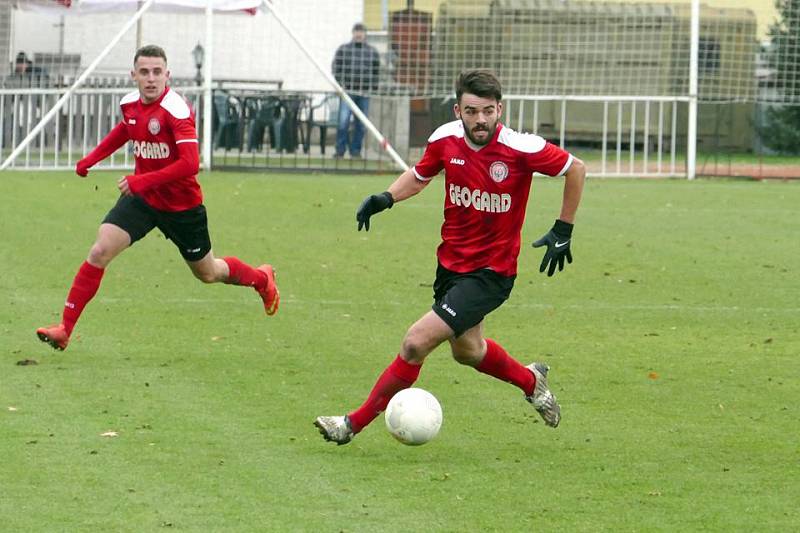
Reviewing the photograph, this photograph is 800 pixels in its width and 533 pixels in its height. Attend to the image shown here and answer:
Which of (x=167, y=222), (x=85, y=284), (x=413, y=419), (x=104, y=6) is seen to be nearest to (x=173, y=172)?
(x=167, y=222)

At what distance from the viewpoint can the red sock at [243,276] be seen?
1036 centimetres

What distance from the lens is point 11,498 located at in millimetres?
5879

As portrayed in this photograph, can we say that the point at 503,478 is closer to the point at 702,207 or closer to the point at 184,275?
the point at 184,275

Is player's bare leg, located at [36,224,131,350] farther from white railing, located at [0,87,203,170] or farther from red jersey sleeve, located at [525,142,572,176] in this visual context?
white railing, located at [0,87,203,170]

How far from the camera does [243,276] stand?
1038 cm

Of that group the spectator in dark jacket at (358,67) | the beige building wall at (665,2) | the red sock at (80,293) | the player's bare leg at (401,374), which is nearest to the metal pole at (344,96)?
the spectator in dark jacket at (358,67)

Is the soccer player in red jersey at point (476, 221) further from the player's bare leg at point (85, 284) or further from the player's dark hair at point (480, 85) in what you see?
the player's bare leg at point (85, 284)

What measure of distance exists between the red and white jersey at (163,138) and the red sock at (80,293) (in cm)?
55

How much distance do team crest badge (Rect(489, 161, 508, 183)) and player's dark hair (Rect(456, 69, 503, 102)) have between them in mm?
325

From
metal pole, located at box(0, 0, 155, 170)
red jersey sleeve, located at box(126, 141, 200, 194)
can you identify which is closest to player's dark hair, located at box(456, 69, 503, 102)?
red jersey sleeve, located at box(126, 141, 200, 194)

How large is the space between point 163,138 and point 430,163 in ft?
8.71

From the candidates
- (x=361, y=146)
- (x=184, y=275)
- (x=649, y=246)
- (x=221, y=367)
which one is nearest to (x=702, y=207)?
(x=649, y=246)

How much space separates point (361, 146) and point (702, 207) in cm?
591

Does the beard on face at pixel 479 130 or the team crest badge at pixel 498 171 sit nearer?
the beard on face at pixel 479 130
